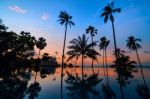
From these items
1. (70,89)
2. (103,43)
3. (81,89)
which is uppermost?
(103,43)

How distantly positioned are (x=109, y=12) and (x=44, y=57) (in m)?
88.6

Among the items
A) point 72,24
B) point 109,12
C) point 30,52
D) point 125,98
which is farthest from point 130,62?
point 125,98

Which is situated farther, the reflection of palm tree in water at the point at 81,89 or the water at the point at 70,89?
the reflection of palm tree in water at the point at 81,89

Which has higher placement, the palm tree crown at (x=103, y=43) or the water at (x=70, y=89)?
the palm tree crown at (x=103, y=43)

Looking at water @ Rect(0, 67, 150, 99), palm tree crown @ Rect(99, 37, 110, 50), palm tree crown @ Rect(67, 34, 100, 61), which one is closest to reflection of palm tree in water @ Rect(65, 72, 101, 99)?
water @ Rect(0, 67, 150, 99)

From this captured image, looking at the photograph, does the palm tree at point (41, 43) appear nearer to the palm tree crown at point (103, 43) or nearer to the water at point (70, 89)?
the palm tree crown at point (103, 43)

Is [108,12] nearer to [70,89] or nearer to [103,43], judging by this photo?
[70,89]

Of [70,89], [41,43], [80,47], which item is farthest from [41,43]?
[70,89]

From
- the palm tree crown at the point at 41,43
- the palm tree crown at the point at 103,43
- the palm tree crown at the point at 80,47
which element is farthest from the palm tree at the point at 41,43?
the palm tree crown at the point at 80,47

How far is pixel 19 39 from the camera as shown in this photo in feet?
216

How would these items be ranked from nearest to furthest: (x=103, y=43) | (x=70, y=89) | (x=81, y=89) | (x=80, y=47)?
(x=81, y=89) < (x=70, y=89) < (x=80, y=47) < (x=103, y=43)

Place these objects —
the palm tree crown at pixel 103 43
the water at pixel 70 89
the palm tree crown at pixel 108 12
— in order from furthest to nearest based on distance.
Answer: the palm tree crown at pixel 103 43, the palm tree crown at pixel 108 12, the water at pixel 70 89

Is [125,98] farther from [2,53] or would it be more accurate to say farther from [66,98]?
[2,53]

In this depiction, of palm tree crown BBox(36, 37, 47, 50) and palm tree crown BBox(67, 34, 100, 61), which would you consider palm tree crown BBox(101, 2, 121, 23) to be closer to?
palm tree crown BBox(67, 34, 100, 61)
